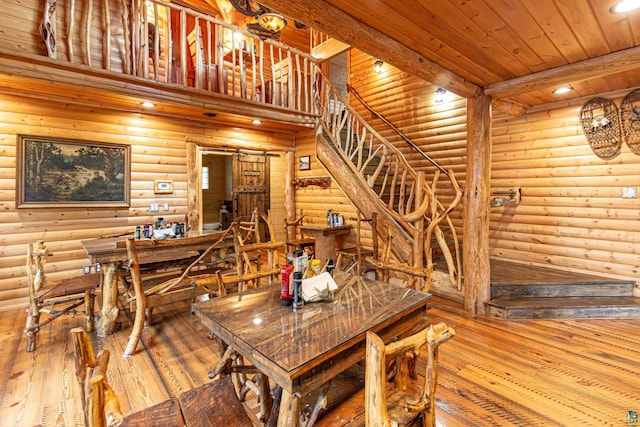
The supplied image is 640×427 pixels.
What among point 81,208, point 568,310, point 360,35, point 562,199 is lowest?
point 568,310

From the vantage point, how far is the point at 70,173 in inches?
163

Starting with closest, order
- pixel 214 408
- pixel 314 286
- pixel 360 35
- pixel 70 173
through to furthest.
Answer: pixel 214 408, pixel 314 286, pixel 360 35, pixel 70 173

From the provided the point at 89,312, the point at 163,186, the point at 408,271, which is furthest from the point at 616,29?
the point at 163,186

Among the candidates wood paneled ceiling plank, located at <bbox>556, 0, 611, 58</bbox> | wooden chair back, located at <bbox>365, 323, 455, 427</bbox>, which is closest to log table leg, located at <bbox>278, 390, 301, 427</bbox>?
wooden chair back, located at <bbox>365, 323, 455, 427</bbox>

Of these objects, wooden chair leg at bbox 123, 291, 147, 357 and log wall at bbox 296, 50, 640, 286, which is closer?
wooden chair leg at bbox 123, 291, 147, 357

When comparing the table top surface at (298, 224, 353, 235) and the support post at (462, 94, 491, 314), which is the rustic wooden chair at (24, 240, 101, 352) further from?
the support post at (462, 94, 491, 314)

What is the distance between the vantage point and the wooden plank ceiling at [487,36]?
1.98 metres

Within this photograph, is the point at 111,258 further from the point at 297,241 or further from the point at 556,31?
the point at 556,31

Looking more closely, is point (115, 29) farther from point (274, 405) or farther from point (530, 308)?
point (530, 308)

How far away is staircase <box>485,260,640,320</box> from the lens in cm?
344

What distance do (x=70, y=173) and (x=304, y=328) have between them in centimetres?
444

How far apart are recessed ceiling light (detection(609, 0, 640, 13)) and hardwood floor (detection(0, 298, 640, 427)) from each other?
2621mm

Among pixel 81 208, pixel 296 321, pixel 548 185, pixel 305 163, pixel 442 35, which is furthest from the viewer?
pixel 305 163

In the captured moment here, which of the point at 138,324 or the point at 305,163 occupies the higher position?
the point at 305,163
